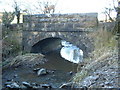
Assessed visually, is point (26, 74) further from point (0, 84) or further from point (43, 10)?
point (43, 10)

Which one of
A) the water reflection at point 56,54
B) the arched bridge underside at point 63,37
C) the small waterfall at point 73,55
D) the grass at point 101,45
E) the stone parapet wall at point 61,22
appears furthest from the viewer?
the small waterfall at point 73,55

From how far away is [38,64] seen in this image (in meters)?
10.3

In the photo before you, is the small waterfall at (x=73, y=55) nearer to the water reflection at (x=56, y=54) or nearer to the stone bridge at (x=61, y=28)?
the water reflection at (x=56, y=54)

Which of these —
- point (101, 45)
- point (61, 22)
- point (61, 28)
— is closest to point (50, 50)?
point (61, 28)

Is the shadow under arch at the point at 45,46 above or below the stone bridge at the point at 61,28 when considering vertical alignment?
below

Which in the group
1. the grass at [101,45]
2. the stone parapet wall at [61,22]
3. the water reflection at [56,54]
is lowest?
the water reflection at [56,54]

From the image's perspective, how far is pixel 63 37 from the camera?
1068 cm

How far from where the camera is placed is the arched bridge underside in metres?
9.97

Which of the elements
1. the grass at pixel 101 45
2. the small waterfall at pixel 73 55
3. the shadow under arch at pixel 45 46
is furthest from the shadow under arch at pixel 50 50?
the grass at pixel 101 45

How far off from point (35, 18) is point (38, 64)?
10.0ft

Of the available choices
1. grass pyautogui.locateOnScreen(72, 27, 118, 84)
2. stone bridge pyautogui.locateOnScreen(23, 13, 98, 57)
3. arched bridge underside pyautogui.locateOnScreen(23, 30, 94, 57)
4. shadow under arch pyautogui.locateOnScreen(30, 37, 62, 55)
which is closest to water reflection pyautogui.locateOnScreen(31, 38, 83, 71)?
shadow under arch pyautogui.locateOnScreen(30, 37, 62, 55)

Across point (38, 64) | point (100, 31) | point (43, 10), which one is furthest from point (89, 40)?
point (43, 10)

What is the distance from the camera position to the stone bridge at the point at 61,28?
32.3ft

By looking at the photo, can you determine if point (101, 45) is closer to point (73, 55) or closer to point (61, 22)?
point (61, 22)
